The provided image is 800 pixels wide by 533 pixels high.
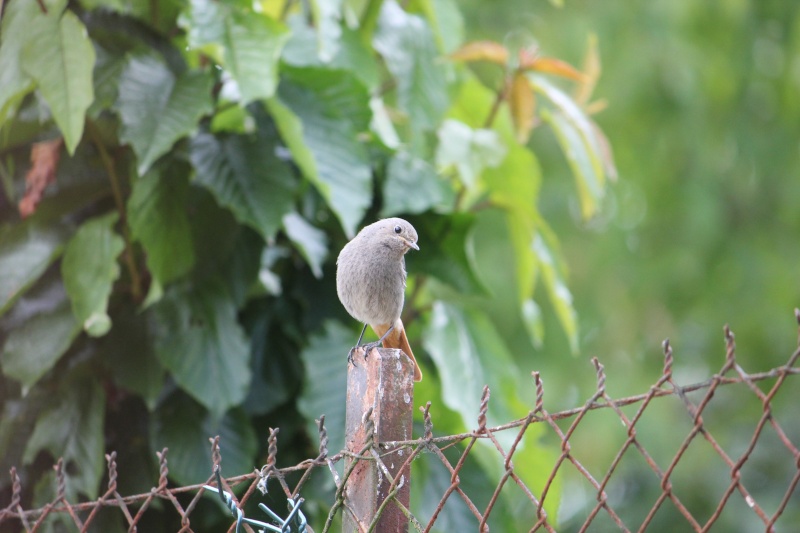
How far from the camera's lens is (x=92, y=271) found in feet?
9.34

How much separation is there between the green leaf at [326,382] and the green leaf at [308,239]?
25cm

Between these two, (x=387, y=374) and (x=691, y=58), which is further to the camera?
(x=691, y=58)

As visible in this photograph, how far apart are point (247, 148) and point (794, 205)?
16.4 feet

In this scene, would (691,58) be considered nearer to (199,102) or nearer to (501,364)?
(501,364)

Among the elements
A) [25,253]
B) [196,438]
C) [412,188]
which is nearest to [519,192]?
[412,188]

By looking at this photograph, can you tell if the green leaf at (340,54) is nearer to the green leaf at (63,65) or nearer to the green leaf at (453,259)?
the green leaf at (453,259)

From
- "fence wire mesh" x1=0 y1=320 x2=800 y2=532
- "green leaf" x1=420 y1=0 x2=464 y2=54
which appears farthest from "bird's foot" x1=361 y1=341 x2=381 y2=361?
"green leaf" x1=420 y1=0 x2=464 y2=54

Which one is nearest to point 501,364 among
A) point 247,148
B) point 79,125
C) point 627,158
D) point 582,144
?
point 582,144

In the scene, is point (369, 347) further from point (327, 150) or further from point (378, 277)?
point (327, 150)

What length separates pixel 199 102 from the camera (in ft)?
9.48

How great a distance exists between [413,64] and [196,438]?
5.19ft

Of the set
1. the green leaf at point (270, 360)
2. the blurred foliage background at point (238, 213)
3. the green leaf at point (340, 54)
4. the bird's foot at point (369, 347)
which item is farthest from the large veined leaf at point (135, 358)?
the green leaf at point (340, 54)

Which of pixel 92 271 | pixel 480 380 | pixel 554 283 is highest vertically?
pixel 92 271

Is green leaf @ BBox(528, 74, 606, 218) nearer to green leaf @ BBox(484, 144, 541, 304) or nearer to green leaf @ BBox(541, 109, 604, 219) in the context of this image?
green leaf @ BBox(541, 109, 604, 219)
